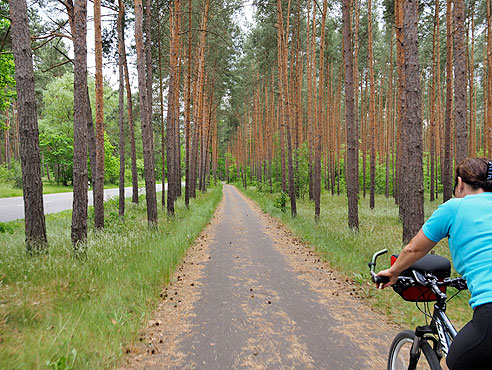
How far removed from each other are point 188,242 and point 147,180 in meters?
3.69

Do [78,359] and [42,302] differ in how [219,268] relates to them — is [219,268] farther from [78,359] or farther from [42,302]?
[78,359]

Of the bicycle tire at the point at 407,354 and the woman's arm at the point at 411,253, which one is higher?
the woman's arm at the point at 411,253

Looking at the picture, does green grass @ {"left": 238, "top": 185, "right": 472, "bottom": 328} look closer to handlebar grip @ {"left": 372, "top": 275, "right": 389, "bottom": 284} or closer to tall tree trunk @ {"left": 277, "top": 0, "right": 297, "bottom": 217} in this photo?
tall tree trunk @ {"left": 277, "top": 0, "right": 297, "bottom": 217}

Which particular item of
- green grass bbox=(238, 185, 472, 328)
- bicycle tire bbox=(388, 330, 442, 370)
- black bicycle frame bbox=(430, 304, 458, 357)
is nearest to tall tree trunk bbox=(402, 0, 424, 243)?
green grass bbox=(238, 185, 472, 328)

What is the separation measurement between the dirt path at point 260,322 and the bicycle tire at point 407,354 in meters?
0.81

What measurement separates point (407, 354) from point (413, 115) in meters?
5.72

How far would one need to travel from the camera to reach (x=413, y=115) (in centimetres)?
636

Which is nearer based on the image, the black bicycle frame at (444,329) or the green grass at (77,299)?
the black bicycle frame at (444,329)

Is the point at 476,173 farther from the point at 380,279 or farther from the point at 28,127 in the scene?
the point at 28,127

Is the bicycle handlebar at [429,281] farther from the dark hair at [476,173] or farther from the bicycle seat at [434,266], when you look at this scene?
the dark hair at [476,173]

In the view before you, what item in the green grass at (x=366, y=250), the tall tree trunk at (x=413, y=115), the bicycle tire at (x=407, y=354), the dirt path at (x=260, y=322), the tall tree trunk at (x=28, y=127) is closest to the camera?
the bicycle tire at (x=407, y=354)

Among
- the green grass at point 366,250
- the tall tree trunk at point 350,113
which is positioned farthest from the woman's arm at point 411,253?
the tall tree trunk at point 350,113

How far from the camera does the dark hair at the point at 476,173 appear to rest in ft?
5.24

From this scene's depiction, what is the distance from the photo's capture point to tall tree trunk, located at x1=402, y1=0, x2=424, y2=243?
6309 mm
